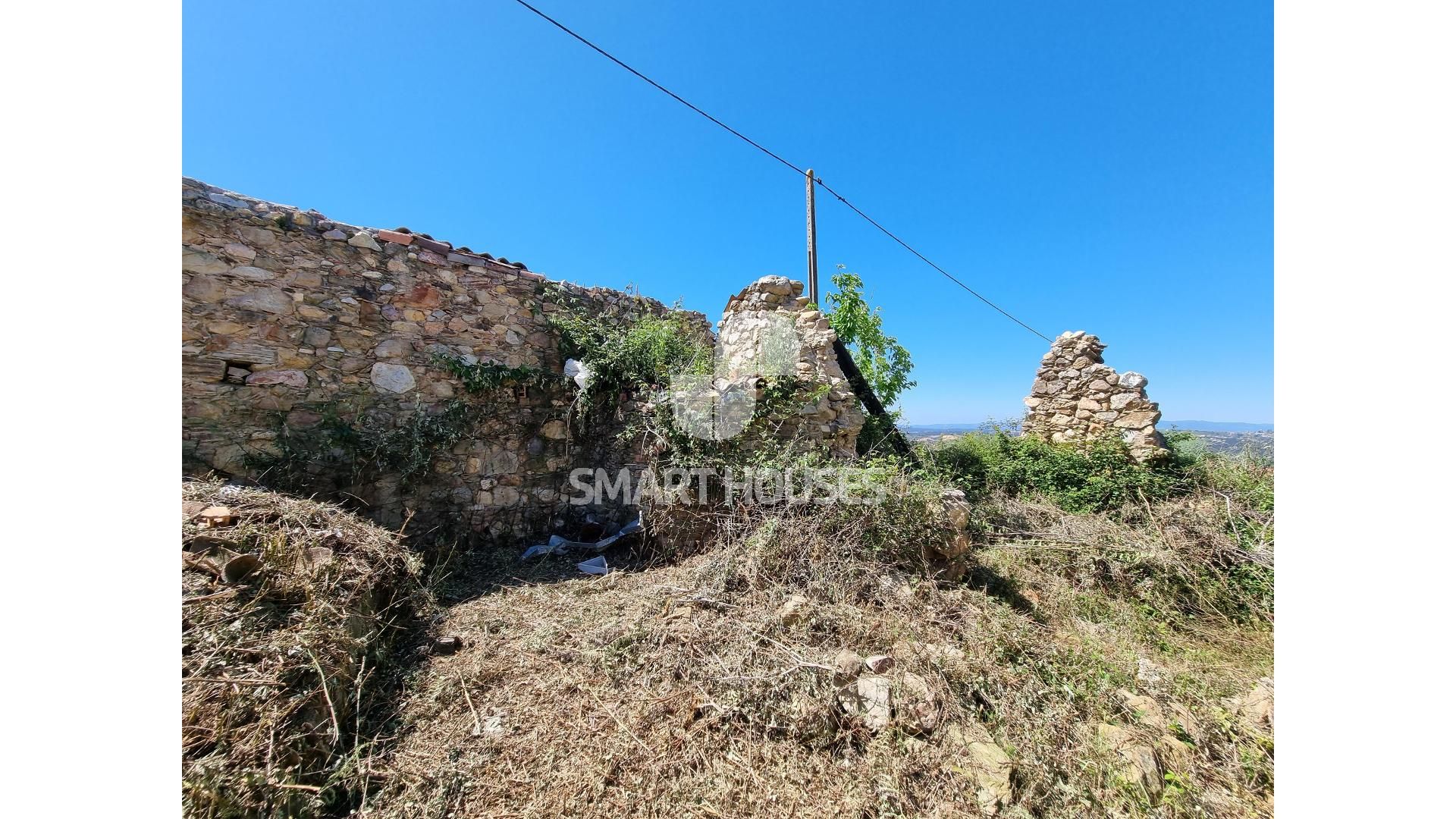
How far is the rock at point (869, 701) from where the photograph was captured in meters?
2.04

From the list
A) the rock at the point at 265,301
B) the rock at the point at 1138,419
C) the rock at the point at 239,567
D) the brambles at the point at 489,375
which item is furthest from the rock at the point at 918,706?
the rock at the point at 1138,419

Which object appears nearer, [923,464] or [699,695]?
[699,695]

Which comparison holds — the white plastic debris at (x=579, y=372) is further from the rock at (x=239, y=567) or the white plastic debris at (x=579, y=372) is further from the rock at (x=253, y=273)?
the rock at (x=239, y=567)

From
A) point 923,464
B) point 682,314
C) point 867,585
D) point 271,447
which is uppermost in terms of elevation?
point 682,314

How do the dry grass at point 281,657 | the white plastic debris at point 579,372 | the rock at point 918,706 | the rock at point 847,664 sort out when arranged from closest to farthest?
the dry grass at point 281,657
the rock at point 918,706
the rock at point 847,664
the white plastic debris at point 579,372

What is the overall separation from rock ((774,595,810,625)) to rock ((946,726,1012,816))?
93 cm

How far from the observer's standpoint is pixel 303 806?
1633mm

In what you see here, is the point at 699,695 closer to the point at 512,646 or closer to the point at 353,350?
the point at 512,646

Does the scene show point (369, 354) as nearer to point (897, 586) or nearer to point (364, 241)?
point (364, 241)

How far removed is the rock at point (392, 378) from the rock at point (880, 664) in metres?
4.87

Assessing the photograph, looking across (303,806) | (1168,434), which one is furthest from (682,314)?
(1168,434)

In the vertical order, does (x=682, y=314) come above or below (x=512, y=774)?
above

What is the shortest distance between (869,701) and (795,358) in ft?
9.87

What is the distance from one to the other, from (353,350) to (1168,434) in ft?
35.7
